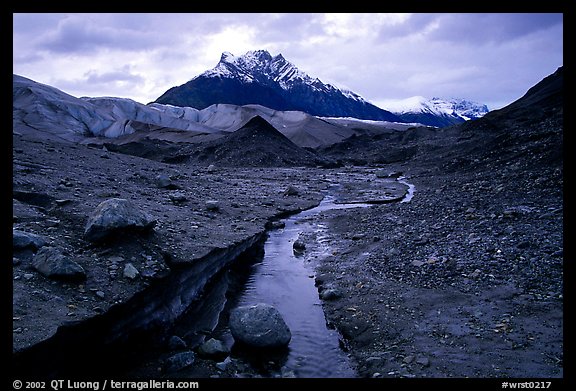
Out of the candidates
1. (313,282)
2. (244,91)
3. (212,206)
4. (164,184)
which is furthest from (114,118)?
(244,91)

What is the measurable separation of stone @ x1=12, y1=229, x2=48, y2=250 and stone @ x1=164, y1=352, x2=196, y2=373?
2.89 metres

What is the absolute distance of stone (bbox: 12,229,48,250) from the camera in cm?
584

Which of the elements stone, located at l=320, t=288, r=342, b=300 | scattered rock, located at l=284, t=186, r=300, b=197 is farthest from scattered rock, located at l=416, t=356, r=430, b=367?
scattered rock, located at l=284, t=186, r=300, b=197

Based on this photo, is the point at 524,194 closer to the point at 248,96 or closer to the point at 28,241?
the point at 28,241

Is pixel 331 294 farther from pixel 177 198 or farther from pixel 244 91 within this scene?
pixel 244 91

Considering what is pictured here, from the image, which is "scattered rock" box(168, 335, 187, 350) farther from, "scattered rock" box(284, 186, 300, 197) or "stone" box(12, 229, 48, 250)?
"scattered rock" box(284, 186, 300, 197)

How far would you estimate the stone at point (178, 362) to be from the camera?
5065mm

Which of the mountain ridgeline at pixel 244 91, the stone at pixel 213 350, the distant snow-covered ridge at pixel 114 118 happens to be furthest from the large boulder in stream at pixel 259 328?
the mountain ridgeline at pixel 244 91

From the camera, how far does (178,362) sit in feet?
16.9

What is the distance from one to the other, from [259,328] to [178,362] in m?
1.27

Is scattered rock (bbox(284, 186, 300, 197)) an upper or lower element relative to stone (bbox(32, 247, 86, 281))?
upper

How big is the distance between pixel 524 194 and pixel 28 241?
42.2 feet

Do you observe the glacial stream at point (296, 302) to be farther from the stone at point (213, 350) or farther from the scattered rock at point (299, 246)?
the stone at point (213, 350)

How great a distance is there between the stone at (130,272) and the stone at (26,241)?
142 cm
